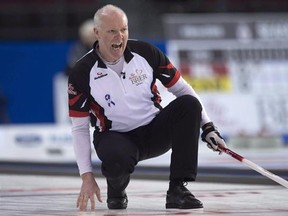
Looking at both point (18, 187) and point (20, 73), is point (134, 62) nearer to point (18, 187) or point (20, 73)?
point (18, 187)

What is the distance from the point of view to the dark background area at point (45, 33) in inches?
420

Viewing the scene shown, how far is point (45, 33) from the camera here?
11648 millimetres

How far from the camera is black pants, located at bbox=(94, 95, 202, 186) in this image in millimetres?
3836

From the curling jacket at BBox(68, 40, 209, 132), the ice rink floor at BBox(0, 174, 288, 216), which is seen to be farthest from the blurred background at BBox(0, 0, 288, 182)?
the curling jacket at BBox(68, 40, 209, 132)

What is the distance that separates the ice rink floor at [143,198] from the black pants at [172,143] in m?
0.18

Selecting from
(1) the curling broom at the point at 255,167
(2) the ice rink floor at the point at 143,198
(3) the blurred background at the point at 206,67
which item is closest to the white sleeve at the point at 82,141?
(2) the ice rink floor at the point at 143,198

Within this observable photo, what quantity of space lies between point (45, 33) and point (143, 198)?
740 cm

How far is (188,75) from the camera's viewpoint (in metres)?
10.9

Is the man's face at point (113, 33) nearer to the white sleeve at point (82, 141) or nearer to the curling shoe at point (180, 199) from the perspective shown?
the white sleeve at point (82, 141)

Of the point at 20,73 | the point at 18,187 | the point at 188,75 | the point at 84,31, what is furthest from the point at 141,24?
the point at 18,187

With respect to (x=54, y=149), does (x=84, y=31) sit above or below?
above

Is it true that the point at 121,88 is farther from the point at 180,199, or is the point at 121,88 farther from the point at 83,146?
the point at 180,199

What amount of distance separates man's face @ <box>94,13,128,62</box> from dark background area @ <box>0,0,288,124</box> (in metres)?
6.80

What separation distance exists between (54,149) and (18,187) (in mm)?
3938
